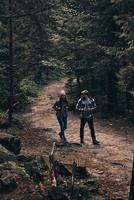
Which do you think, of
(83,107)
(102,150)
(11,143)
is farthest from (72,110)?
(11,143)

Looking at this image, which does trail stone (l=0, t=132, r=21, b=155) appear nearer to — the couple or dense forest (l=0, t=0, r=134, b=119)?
the couple

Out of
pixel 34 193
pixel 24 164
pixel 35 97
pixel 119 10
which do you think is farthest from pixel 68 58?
pixel 34 193

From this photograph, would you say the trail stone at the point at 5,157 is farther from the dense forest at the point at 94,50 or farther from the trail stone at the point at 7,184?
the dense forest at the point at 94,50

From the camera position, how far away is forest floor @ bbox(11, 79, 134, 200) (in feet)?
45.2

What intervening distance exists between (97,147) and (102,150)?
561 millimetres

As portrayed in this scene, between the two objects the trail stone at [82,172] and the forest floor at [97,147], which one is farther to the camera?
the forest floor at [97,147]

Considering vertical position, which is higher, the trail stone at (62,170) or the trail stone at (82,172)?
the trail stone at (62,170)

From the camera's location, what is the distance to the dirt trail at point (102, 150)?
44.8ft

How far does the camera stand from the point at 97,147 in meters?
18.1

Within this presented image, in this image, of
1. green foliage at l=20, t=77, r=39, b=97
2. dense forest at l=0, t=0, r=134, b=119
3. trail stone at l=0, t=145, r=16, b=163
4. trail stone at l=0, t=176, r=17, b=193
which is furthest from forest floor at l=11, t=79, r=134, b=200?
green foliage at l=20, t=77, r=39, b=97

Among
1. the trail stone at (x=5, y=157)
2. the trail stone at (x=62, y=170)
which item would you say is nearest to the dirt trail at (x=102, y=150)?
the trail stone at (x=62, y=170)

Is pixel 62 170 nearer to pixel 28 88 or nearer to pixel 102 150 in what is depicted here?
pixel 102 150

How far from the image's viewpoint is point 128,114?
2497 cm

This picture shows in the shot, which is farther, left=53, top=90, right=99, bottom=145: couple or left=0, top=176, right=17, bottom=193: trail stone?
left=53, top=90, right=99, bottom=145: couple
